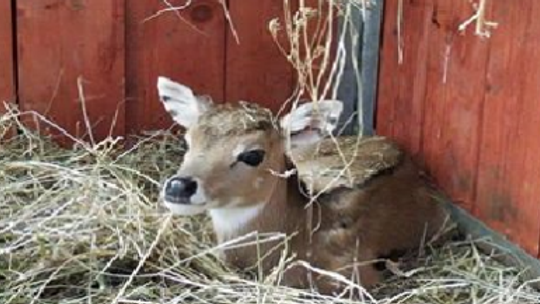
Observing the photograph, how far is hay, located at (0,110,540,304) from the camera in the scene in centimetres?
402

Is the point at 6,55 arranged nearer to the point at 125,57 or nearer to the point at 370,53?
the point at 125,57

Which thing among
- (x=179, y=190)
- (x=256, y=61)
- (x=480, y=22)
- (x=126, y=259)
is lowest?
(x=126, y=259)

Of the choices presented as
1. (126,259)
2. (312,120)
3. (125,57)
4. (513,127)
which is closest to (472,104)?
(513,127)

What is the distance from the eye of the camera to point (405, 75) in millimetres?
5191

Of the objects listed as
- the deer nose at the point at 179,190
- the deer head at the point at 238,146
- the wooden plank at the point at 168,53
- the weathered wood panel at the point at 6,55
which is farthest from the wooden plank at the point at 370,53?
the weathered wood panel at the point at 6,55

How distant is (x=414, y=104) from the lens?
16.9 feet

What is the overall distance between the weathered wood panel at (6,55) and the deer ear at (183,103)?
102 cm

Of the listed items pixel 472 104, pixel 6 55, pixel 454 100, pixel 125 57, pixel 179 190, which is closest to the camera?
pixel 179 190

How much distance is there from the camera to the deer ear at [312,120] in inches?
170

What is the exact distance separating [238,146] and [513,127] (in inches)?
39.1

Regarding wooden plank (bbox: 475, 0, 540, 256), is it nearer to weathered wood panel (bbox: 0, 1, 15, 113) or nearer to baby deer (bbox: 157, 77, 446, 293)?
baby deer (bbox: 157, 77, 446, 293)

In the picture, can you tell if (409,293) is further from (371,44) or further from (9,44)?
(9,44)

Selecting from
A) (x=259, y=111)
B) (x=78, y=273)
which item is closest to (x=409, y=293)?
(x=259, y=111)

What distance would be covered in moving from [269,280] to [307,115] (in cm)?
65
